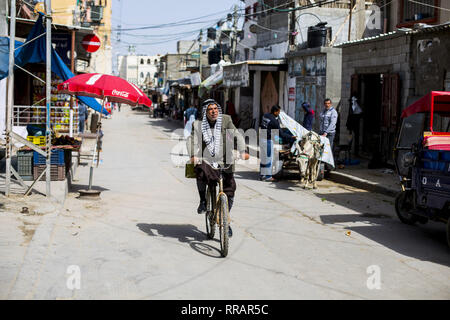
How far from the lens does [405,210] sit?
9.37 m

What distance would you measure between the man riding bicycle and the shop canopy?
11.4 ft

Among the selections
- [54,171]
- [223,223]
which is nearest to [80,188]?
[54,171]

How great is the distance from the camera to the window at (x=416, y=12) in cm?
1778

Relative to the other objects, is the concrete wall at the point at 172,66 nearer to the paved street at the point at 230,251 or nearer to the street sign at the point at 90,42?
the street sign at the point at 90,42

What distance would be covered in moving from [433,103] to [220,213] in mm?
4552

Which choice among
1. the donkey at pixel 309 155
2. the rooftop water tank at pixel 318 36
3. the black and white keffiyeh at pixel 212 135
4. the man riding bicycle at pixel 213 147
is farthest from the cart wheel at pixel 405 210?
the rooftop water tank at pixel 318 36

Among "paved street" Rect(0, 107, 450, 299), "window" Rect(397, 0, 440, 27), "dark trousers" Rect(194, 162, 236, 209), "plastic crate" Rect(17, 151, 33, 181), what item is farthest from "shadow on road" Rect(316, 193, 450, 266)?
"window" Rect(397, 0, 440, 27)

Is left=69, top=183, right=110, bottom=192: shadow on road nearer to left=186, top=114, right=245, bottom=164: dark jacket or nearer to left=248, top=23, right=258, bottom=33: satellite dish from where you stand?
left=186, top=114, right=245, bottom=164: dark jacket

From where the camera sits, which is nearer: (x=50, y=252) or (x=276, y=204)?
(x=50, y=252)

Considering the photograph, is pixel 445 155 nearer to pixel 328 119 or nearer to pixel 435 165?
pixel 435 165

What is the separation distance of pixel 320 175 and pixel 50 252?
30.0 feet

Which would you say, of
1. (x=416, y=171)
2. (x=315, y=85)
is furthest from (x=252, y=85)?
(x=416, y=171)
